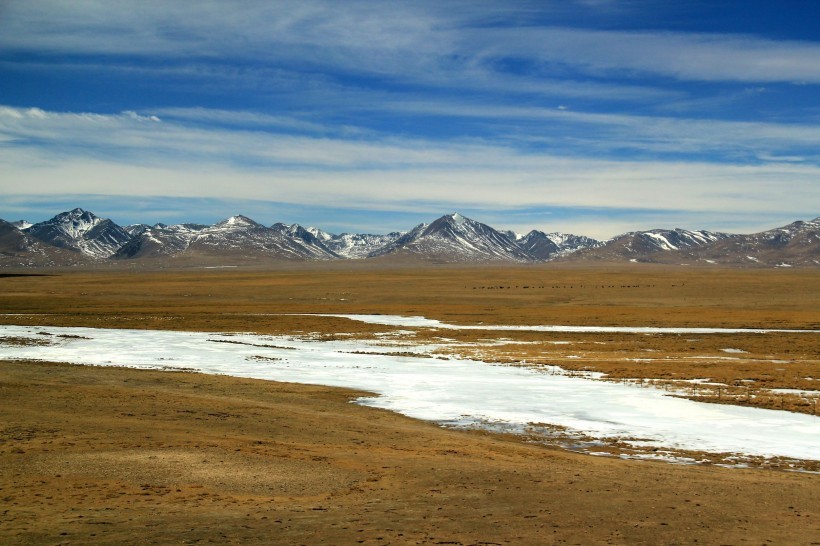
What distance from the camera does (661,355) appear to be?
42094 millimetres

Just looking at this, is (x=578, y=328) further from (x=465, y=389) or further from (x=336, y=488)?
(x=336, y=488)

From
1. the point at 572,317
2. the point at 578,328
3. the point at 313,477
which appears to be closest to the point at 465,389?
the point at 313,477

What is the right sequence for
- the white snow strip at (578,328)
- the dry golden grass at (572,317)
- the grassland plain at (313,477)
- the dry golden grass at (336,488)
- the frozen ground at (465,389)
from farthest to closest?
the white snow strip at (578,328) → the dry golden grass at (572,317) → the frozen ground at (465,389) → the grassland plain at (313,477) → the dry golden grass at (336,488)

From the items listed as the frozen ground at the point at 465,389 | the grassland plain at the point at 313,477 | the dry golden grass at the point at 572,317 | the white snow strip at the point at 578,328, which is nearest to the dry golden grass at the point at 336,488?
the grassland plain at the point at 313,477

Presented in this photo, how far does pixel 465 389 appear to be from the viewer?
1219 inches

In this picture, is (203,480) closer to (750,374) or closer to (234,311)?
(750,374)

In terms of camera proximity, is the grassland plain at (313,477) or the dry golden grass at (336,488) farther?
the grassland plain at (313,477)

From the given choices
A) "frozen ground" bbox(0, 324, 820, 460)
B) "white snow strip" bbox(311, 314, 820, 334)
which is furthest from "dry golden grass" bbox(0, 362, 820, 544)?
"white snow strip" bbox(311, 314, 820, 334)

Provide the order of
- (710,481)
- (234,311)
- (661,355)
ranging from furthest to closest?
(234,311), (661,355), (710,481)

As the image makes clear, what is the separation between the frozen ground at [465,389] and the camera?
22.5m

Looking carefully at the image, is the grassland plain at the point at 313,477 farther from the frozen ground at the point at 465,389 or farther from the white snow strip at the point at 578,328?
the white snow strip at the point at 578,328

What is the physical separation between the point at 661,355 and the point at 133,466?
3378cm

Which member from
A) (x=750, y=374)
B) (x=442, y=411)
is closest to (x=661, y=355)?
(x=750, y=374)

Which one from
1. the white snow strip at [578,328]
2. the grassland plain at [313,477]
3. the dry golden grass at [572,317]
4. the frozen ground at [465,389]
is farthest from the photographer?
the white snow strip at [578,328]
